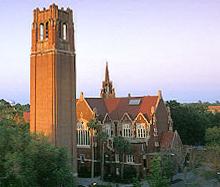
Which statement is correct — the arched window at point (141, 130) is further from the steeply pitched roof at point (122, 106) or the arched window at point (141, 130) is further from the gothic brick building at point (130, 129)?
the steeply pitched roof at point (122, 106)

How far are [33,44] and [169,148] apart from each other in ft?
82.7

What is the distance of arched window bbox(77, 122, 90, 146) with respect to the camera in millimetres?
62938

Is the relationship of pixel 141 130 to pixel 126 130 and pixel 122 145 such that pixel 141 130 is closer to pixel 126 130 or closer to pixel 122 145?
pixel 126 130

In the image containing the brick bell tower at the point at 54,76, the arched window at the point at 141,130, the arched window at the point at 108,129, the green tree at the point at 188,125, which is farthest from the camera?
the green tree at the point at 188,125

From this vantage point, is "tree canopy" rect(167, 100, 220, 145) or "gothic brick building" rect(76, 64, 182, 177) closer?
"gothic brick building" rect(76, 64, 182, 177)

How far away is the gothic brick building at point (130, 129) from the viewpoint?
192ft

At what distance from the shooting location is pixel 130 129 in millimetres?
61719

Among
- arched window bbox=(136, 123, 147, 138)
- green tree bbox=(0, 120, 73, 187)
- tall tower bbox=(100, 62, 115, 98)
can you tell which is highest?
tall tower bbox=(100, 62, 115, 98)

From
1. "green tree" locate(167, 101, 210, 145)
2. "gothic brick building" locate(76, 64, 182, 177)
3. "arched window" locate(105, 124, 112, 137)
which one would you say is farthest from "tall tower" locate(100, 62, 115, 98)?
"arched window" locate(105, 124, 112, 137)

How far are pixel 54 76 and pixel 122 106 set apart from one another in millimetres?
18020

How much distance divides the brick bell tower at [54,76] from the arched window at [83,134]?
10.3 meters

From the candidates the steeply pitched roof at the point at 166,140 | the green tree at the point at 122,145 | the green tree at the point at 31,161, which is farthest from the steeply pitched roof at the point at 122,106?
the green tree at the point at 31,161

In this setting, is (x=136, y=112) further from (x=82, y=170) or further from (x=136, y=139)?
(x=82, y=170)

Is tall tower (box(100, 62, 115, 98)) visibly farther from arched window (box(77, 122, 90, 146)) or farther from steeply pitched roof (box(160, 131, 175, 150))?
steeply pitched roof (box(160, 131, 175, 150))
